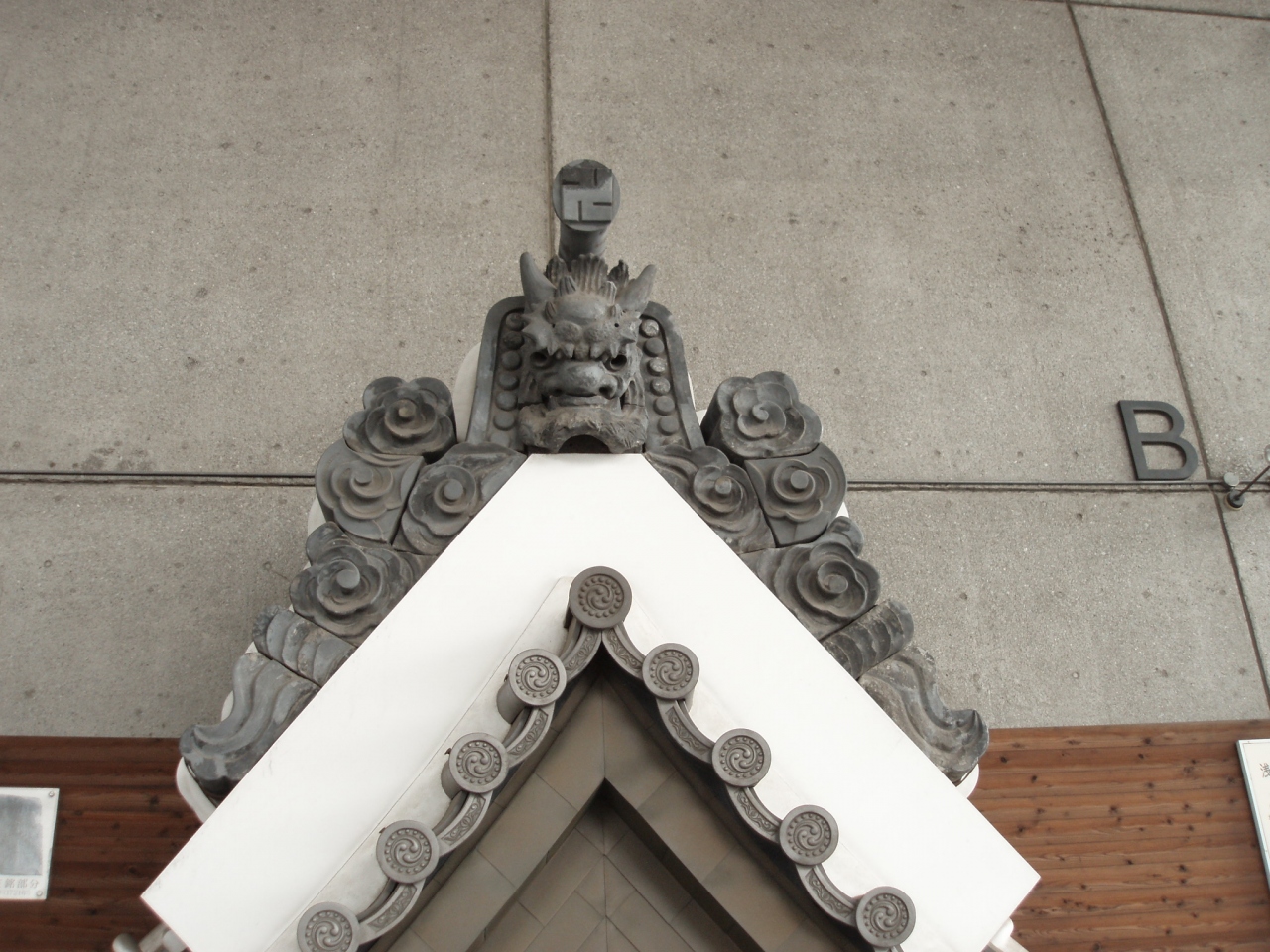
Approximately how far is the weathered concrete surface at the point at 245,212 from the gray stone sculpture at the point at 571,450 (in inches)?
61.5

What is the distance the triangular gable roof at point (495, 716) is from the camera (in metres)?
2.32

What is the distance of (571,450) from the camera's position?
2.76 metres

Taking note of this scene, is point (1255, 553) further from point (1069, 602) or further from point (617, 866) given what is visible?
point (617, 866)

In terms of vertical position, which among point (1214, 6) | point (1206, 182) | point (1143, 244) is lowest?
point (1143, 244)

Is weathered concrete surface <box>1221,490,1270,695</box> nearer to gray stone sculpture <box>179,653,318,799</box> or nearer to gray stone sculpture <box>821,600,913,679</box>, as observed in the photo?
gray stone sculpture <box>821,600,913,679</box>

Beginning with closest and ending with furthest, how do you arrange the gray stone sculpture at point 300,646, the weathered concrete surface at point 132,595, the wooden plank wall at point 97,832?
the gray stone sculpture at point 300,646 → the wooden plank wall at point 97,832 → the weathered concrete surface at point 132,595

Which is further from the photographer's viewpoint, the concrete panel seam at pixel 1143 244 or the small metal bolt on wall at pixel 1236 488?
the concrete panel seam at pixel 1143 244

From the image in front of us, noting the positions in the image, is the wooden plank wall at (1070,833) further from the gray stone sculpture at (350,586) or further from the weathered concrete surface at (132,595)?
the gray stone sculpture at (350,586)

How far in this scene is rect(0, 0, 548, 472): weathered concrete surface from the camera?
422 cm

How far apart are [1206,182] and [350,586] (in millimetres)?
5023

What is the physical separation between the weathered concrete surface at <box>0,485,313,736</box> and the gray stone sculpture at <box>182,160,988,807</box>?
144 cm

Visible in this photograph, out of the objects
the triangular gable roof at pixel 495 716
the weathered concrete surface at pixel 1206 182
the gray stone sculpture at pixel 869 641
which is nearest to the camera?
the triangular gable roof at pixel 495 716

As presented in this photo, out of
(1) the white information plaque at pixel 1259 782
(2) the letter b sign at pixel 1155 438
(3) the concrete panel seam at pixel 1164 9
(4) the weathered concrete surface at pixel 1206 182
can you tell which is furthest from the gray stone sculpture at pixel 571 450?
A: (3) the concrete panel seam at pixel 1164 9

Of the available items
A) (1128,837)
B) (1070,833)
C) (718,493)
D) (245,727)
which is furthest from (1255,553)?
(245,727)
